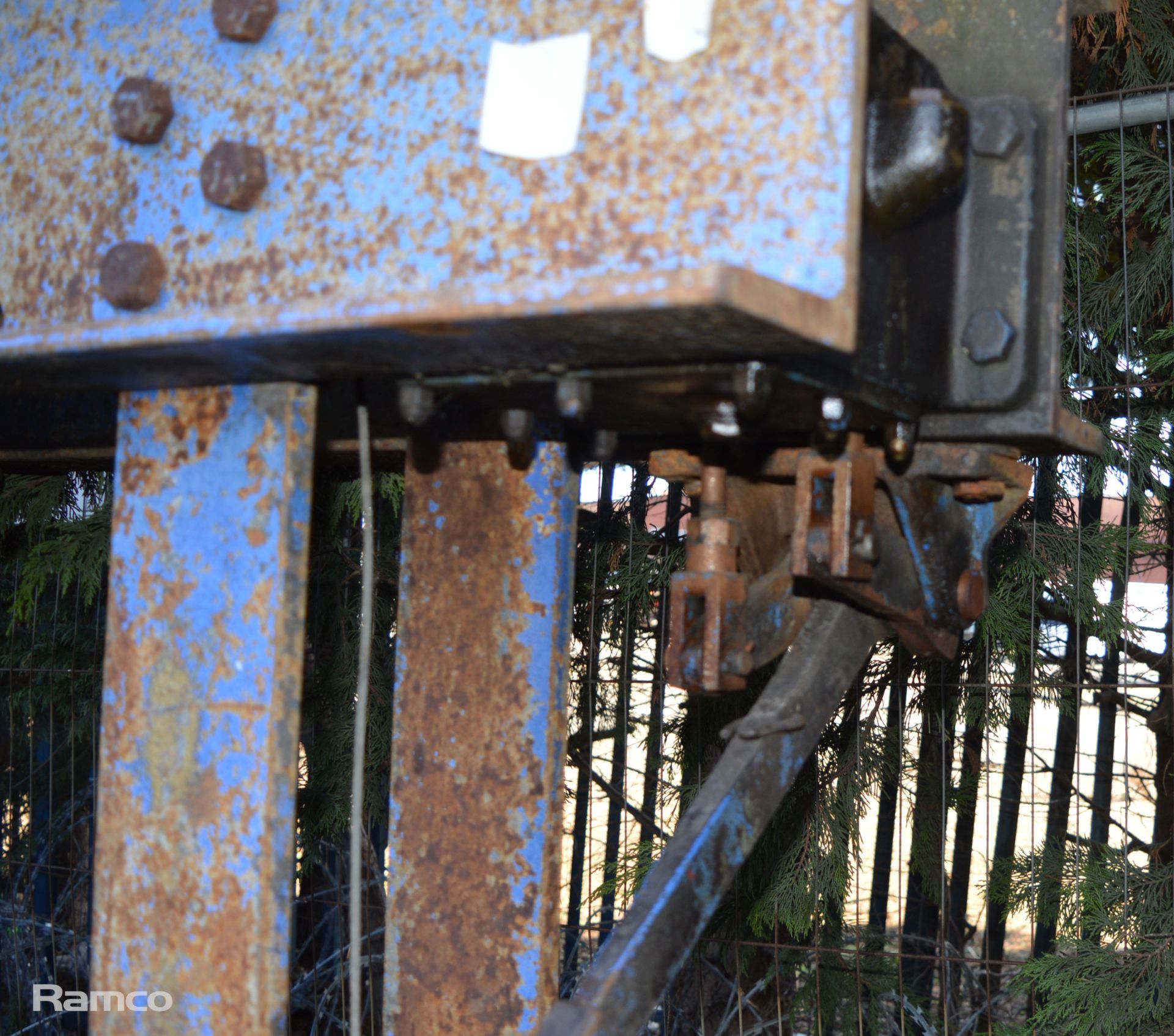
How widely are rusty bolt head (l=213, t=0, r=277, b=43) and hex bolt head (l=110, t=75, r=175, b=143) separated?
102mm

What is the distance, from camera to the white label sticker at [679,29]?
1.29 m

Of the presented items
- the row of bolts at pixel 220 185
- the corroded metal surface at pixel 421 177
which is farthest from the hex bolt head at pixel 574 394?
the corroded metal surface at pixel 421 177

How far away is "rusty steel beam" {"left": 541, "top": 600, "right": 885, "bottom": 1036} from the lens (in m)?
1.47

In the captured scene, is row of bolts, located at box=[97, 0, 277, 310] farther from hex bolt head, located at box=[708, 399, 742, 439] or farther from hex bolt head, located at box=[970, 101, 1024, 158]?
hex bolt head, located at box=[970, 101, 1024, 158]

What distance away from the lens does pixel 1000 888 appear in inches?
159

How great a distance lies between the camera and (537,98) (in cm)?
133

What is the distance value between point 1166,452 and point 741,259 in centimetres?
334

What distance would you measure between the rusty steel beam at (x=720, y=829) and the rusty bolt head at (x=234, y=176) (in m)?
0.89

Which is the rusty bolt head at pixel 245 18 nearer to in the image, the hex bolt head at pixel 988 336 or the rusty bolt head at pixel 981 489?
the hex bolt head at pixel 988 336

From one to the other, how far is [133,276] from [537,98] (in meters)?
0.49

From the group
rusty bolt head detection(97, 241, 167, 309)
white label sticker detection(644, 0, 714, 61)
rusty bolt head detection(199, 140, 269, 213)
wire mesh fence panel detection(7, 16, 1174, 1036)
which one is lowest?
wire mesh fence panel detection(7, 16, 1174, 1036)

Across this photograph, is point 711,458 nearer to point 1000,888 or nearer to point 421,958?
point 421,958

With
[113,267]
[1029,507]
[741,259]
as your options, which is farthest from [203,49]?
[1029,507]

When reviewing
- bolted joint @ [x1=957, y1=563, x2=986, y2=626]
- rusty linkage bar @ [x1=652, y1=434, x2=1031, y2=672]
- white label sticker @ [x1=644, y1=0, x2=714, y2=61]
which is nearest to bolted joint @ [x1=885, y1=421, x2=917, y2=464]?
rusty linkage bar @ [x1=652, y1=434, x2=1031, y2=672]
